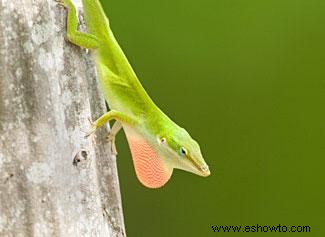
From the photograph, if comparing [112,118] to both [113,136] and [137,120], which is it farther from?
[137,120]

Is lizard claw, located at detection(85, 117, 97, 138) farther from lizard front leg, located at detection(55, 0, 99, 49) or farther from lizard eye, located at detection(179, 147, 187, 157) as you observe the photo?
lizard eye, located at detection(179, 147, 187, 157)

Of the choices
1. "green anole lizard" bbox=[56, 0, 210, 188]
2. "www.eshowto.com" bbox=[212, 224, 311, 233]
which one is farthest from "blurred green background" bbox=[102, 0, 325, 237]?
"green anole lizard" bbox=[56, 0, 210, 188]

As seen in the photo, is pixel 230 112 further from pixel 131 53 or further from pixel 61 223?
pixel 61 223

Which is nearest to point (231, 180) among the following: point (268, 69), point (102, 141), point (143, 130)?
point (268, 69)

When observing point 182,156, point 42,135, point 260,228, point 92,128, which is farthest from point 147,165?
point 260,228

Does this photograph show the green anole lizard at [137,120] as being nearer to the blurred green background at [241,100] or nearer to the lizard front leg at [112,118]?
the lizard front leg at [112,118]

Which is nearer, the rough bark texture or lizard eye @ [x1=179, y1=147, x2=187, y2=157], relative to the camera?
the rough bark texture

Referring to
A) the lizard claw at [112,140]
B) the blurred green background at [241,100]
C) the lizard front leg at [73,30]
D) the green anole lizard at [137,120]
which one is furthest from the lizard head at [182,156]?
the blurred green background at [241,100]
